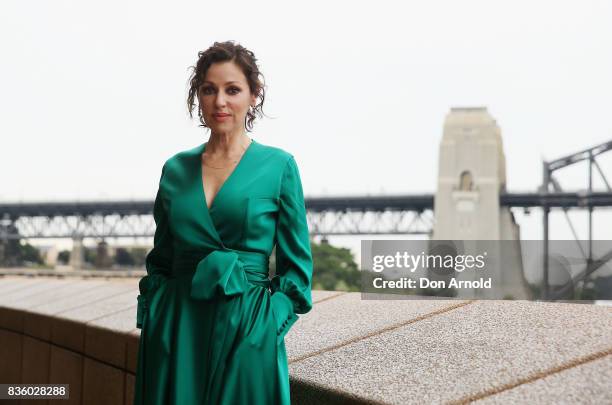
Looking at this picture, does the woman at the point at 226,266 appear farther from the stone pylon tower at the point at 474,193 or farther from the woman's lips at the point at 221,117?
the stone pylon tower at the point at 474,193

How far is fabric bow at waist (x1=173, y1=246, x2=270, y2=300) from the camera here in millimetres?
2354

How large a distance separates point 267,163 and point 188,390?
728 mm

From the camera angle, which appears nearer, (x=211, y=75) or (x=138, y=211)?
(x=211, y=75)

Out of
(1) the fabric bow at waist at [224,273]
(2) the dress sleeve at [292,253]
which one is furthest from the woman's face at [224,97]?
(1) the fabric bow at waist at [224,273]

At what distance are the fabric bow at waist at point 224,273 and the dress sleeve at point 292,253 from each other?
86 millimetres

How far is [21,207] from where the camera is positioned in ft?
264

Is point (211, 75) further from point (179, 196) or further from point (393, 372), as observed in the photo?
point (393, 372)

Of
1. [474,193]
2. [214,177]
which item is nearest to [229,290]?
[214,177]

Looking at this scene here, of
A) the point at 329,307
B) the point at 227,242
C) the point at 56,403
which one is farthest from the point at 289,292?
the point at 56,403

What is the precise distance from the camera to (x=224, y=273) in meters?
2.34

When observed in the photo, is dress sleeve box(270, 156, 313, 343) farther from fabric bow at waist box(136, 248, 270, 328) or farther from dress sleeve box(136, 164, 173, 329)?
dress sleeve box(136, 164, 173, 329)

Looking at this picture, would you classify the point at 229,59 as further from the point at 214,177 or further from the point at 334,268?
the point at 334,268

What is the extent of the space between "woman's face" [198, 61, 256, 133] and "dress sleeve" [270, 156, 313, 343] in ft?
0.73

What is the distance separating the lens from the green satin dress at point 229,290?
7.76ft
